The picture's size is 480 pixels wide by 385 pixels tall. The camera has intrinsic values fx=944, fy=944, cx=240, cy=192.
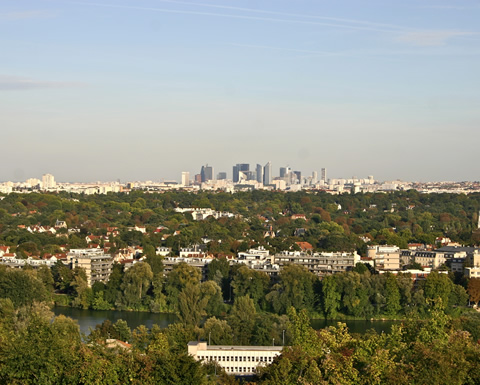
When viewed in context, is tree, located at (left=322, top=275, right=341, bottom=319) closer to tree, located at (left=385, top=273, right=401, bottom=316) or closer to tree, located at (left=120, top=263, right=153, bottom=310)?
tree, located at (left=385, top=273, right=401, bottom=316)

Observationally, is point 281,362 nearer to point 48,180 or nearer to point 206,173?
point 48,180

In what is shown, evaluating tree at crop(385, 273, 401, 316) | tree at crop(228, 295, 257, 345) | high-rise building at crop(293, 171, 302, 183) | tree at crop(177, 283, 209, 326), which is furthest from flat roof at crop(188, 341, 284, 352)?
high-rise building at crop(293, 171, 302, 183)

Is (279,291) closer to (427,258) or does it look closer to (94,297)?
(94,297)

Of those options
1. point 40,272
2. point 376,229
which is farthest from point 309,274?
point 376,229

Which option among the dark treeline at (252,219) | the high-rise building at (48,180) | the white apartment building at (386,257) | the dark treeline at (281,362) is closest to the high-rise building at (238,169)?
the high-rise building at (48,180)

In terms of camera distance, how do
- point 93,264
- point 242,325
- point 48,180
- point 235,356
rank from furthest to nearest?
point 48,180, point 93,264, point 242,325, point 235,356

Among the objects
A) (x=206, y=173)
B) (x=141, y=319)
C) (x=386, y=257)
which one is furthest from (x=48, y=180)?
(x=141, y=319)
